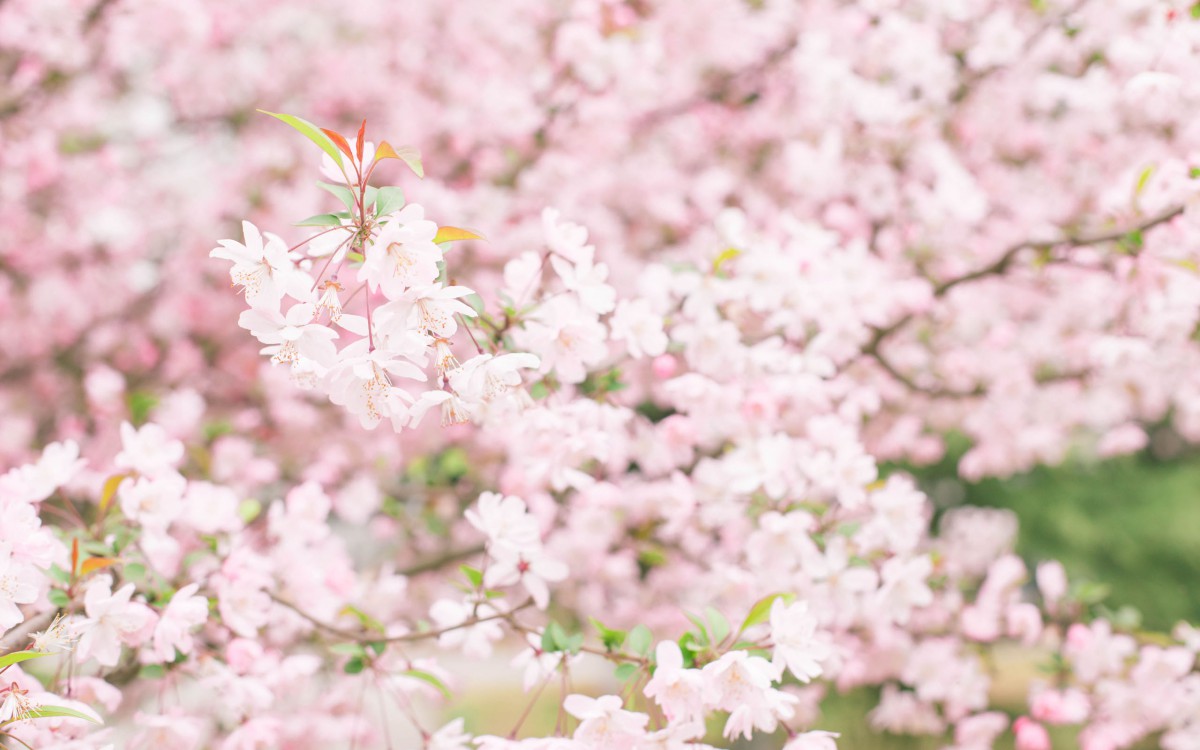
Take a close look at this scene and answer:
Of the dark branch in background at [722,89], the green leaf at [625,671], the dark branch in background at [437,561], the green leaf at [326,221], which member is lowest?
the green leaf at [625,671]

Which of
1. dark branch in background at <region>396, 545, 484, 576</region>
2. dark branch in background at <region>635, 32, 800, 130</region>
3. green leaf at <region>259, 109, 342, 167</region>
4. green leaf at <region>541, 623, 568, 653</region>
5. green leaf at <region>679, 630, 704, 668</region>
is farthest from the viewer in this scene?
dark branch in background at <region>635, 32, 800, 130</region>

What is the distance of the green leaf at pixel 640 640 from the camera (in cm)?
146

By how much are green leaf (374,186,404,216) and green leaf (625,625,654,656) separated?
0.81 metres

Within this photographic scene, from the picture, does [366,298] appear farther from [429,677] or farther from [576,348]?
[429,677]

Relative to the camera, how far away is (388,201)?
1192 millimetres

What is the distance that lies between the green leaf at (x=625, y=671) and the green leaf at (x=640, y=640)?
0.10 feet

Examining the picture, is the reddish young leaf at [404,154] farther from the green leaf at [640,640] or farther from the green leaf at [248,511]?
the green leaf at [248,511]

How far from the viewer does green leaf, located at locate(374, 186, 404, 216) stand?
3.88ft

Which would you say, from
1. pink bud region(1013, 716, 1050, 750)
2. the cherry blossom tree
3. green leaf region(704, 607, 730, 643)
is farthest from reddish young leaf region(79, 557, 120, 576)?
pink bud region(1013, 716, 1050, 750)

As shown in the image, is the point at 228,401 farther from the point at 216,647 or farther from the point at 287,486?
the point at 216,647

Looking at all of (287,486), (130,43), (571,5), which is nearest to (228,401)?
(287,486)

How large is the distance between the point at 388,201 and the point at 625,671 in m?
0.86

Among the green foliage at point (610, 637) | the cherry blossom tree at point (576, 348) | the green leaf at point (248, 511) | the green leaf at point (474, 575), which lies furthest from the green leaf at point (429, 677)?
the green leaf at point (248, 511)

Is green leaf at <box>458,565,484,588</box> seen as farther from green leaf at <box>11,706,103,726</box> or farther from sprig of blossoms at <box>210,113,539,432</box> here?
green leaf at <box>11,706,103,726</box>
